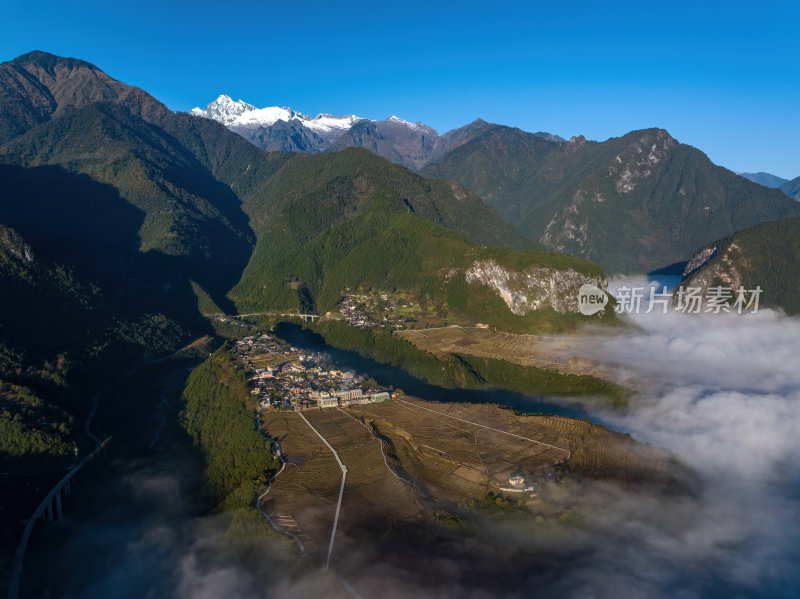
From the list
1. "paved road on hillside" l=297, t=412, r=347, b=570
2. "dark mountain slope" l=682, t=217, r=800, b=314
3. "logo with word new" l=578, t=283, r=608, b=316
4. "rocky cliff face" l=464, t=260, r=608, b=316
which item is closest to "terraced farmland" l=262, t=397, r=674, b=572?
"paved road on hillside" l=297, t=412, r=347, b=570

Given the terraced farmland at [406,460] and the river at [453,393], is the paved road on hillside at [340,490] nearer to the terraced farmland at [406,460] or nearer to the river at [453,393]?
the terraced farmland at [406,460]

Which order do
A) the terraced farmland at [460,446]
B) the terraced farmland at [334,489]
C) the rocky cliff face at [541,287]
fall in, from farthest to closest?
the rocky cliff face at [541,287], the terraced farmland at [460,446], the terraced farmland at [334,489]

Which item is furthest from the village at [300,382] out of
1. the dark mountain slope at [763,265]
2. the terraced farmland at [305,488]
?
the dark mountain slope at [763,265]

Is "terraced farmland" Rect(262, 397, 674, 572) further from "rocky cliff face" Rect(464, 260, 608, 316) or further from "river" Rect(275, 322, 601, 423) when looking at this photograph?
"rocky cliff face" Rect(464, 260, 608, 316)

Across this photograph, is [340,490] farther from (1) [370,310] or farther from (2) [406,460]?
(1) [370,310]

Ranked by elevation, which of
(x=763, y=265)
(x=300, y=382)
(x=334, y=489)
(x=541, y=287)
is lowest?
(x=334, y=489)

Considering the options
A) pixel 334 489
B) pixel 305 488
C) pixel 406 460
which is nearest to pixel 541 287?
pixel 406 460

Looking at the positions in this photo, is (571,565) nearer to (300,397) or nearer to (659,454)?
(659,454)
